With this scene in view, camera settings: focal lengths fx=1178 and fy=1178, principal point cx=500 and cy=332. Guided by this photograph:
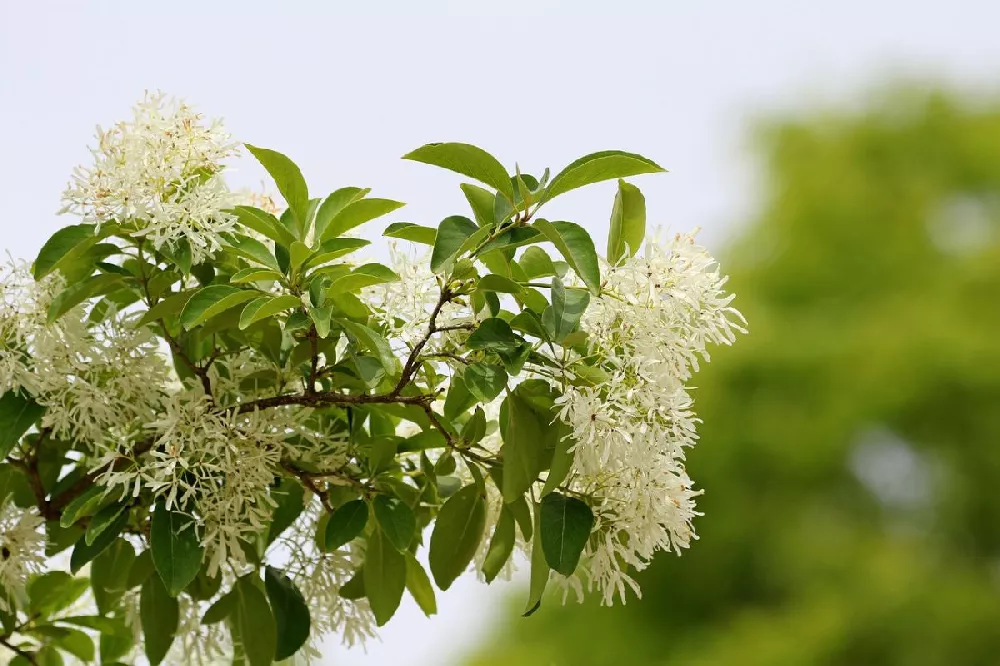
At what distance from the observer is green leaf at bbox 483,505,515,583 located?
0.85 meters

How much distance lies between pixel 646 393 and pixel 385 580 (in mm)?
279

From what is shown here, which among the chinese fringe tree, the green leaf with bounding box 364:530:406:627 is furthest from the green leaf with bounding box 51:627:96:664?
the green leaf with bounding box 364:530:406:627

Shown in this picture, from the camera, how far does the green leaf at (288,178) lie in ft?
2.53

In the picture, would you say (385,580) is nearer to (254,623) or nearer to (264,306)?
(254,623)

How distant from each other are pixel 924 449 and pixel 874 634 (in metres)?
1.76

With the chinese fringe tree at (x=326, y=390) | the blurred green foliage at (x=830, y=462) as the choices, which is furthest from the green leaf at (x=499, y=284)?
the blurred green foliage at (x=830, y=462)

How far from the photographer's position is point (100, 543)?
851 millimetres

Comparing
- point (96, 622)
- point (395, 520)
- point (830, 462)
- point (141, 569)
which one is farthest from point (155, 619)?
point (830, 462)

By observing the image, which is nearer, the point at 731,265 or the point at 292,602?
the point at 292,602

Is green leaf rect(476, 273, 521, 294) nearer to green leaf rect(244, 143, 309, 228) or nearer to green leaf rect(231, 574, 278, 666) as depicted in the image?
green leaf rect(244, 143, 309, 228)

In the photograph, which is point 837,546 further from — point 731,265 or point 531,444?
point 531,444

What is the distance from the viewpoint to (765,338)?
825cm

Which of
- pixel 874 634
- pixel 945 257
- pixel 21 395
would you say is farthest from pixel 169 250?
pixel 945 257

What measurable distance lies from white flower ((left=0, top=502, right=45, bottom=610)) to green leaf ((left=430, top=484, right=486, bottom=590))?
311 millimetres
